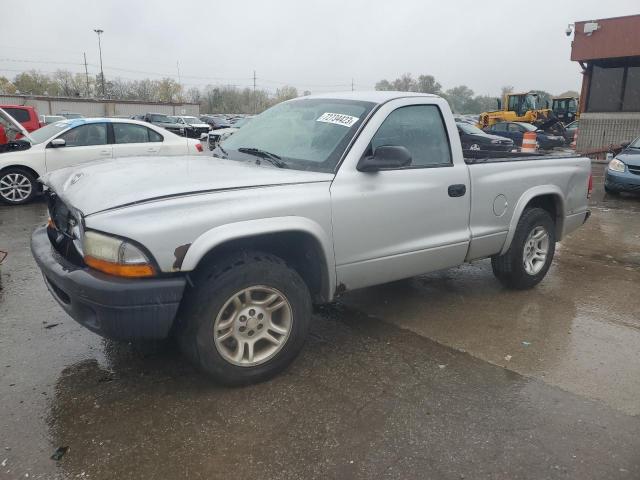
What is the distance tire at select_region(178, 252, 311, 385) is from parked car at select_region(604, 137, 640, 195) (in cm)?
967

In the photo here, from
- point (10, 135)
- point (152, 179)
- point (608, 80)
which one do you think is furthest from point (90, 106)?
point (152, 179)

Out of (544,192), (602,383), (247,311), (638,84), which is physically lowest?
(602,383)

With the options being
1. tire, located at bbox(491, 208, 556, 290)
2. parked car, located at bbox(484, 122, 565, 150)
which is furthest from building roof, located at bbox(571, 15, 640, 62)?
tire, located at bbox(491, 208, 556, 290)

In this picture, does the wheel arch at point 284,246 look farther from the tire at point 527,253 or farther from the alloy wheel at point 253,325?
the tire at point 527,253

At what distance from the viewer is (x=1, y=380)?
3.09 m

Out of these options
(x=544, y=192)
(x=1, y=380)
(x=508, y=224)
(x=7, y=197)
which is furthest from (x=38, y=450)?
(x=7, y=197)

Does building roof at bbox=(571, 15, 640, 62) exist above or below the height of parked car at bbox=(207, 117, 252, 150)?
above

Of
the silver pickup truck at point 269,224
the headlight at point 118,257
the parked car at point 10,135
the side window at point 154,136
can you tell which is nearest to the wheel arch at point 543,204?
the silver pickup truck at point 269,224

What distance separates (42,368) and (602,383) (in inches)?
141

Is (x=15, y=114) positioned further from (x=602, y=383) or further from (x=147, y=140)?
(x=602, y=383)

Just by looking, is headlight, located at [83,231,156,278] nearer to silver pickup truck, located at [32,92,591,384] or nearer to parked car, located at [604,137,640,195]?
silver pickup truck, located at [32,92,591,384]

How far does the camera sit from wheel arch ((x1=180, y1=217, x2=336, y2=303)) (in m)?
2.70

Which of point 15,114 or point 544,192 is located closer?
point 544,192

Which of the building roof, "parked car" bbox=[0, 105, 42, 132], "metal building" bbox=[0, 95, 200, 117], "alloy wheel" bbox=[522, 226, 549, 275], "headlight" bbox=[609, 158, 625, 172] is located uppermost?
the building roof
